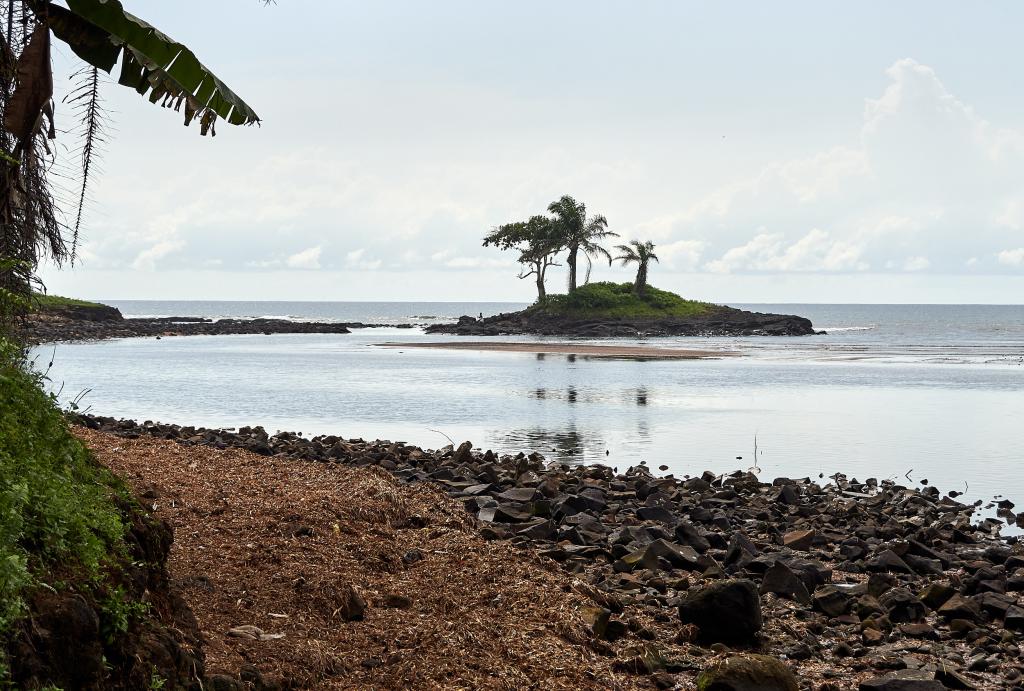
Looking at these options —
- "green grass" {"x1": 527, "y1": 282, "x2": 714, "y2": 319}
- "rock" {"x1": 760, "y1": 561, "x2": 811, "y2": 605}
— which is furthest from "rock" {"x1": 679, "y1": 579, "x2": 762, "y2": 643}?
"green grass" {"x1": 527, "y1": 282, "x2": 714, "y2": 319}

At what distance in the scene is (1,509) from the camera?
471 centimetres

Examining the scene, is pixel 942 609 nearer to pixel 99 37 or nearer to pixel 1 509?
pixel 1 509

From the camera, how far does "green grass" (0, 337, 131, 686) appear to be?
14.9ft

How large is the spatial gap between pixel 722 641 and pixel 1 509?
5.85 m

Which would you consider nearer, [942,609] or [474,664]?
[474,664]

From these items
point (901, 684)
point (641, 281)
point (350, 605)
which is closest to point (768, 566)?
point (901, 684)

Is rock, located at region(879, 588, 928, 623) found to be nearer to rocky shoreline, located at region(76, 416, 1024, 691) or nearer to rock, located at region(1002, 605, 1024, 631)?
rocky shoreline, located at region(76, 416, 1024, 691)

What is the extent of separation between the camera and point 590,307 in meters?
90.6

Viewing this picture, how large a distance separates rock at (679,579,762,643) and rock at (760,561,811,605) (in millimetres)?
1322

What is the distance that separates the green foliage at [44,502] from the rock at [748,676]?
4.11 m

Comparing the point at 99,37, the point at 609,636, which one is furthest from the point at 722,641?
the point at 99,37

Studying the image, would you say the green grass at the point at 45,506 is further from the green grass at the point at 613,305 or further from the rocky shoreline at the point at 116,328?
the green grass at the point at 613,305

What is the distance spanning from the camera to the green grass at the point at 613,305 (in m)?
89.9

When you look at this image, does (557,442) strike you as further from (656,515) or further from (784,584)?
(784,584)
